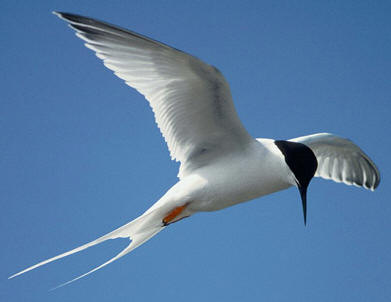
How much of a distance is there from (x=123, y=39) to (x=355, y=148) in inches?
94.7

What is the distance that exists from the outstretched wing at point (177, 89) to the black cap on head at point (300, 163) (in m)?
0.30

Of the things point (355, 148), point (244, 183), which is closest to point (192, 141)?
point (244, 183)

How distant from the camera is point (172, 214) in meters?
3.62

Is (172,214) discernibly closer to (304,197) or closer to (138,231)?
(138,231)

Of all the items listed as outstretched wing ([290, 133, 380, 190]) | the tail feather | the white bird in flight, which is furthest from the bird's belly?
outstretched wing ([290, 133, 380, 190])

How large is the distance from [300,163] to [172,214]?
3.12 ft

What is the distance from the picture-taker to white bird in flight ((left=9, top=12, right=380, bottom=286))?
3328 mm

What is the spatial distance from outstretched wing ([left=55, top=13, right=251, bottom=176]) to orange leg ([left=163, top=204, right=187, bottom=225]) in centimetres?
34

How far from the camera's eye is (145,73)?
3.45 meters

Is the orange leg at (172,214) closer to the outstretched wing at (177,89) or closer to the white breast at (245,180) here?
the white breast at (245,180)

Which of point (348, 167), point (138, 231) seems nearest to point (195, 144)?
point (138, 231)

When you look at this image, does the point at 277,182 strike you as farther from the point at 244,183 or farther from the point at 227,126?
the point at 227,126

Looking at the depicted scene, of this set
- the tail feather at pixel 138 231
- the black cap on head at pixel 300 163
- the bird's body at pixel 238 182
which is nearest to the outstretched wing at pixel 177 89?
the bird's body at pixel 238 182

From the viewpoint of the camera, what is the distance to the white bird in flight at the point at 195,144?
10.9ft
